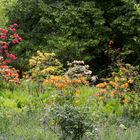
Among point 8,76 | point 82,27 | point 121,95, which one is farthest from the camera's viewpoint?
point 82,27

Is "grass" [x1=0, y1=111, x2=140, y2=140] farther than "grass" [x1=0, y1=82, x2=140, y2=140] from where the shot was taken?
No

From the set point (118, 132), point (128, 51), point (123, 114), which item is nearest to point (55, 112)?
point (118, 132)

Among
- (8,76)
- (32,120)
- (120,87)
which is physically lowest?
(8,76)

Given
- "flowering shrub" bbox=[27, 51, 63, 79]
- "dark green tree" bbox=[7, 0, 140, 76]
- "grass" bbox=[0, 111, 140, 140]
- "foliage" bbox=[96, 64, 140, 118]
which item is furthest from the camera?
"dark green tree" bbox=[7, 0, 140, 76]

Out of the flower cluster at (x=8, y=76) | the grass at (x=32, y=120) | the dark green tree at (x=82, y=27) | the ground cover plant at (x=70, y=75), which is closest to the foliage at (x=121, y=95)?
the ground cover plant at (x=70, y=75)

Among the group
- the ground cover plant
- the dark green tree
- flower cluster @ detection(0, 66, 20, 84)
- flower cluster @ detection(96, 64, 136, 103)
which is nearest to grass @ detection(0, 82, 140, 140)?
the ground cover plant

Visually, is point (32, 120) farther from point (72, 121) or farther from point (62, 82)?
point (62, 82)

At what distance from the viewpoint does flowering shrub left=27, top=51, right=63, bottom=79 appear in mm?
10930

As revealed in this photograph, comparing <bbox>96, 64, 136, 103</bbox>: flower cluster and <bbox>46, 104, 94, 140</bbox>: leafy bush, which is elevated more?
<bbox>46, 104, 94, 140</bbox>: leafy bush

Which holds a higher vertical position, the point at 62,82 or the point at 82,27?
the point at 82,27

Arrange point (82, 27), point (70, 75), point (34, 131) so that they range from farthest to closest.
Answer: point (82, 27), point (70, 75), point (34, 131)

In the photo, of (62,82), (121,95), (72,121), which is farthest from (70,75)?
(72,121)

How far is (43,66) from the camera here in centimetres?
1156

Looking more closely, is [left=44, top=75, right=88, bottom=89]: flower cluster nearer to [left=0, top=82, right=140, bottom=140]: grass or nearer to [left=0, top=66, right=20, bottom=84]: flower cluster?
[left=0, top=82, right=140, bottom=140]: grass
